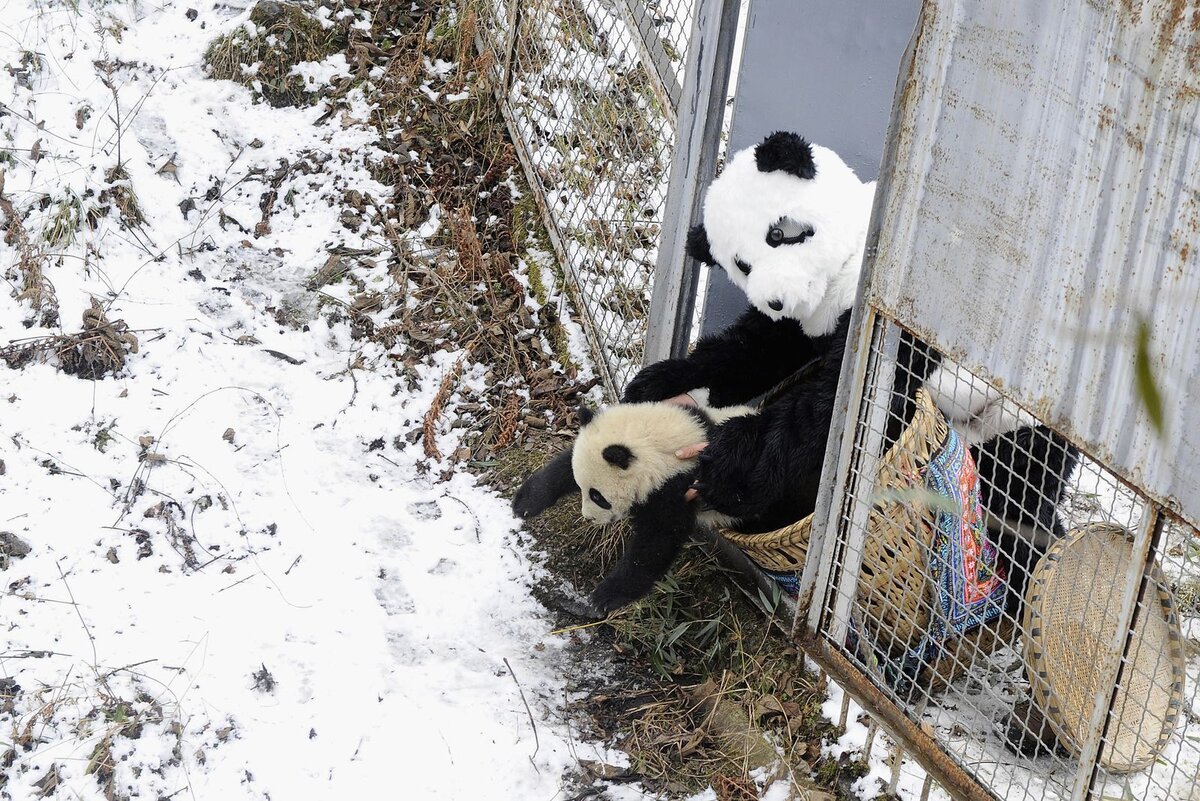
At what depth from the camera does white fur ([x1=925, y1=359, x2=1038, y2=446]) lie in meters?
3.46

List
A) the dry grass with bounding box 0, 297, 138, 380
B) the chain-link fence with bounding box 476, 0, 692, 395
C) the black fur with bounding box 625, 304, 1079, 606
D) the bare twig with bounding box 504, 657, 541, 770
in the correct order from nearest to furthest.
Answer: the black fur with bounding box 625, 304, 1079, 606, the bare twig with bounding box 504, 657, 541, 770, the dry grass with bounding box 0, 297, 138, 380, the chain-link fence with bounding box 476, 0, 692, 395

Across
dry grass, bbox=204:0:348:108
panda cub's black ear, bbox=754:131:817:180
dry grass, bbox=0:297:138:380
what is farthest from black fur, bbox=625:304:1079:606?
dry grass, bbox=204:0:348:108

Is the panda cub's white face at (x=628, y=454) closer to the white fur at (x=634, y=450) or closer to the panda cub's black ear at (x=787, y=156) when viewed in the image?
the white fur at (x=634, y=450)

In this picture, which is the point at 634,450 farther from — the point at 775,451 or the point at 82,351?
the point at 82,351

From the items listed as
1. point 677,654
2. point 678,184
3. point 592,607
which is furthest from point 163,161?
point 677,654

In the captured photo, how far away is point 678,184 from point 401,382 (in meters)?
1.58

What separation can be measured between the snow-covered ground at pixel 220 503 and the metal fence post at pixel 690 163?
101 centimetres

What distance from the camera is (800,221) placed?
3.53 metres

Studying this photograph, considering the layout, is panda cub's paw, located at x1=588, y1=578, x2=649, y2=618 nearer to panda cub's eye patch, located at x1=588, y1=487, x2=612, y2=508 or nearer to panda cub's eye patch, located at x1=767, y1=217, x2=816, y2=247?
panda cub's eye patch, located at x1=588, y1=487, x2=612, y2=508

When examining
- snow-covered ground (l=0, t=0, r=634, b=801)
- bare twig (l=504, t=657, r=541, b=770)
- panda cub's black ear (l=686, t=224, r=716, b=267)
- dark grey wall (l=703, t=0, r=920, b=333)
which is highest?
dark grey wall (l=703, t=0, r=920, b=333)

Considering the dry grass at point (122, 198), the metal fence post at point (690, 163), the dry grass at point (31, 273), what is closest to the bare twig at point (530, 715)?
the metal fence post at point (690, 163)

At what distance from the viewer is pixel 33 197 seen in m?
5.03

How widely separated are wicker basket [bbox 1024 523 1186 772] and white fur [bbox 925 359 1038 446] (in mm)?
462

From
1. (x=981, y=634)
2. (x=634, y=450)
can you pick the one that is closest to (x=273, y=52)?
(x=634, y=450)
